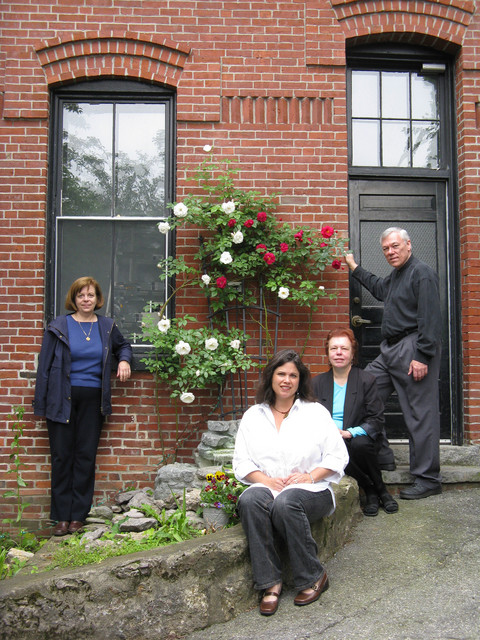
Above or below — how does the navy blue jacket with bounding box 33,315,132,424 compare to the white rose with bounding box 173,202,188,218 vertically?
below

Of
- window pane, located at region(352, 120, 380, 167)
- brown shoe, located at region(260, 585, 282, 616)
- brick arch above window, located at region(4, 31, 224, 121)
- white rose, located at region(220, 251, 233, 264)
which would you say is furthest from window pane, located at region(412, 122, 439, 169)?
brown shoe, located at region(260, 585, 282, 616)

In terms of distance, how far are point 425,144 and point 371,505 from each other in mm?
3453

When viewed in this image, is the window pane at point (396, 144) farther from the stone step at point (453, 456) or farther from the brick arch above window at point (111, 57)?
the stone step at point (453, 456)

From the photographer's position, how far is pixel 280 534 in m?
3.35

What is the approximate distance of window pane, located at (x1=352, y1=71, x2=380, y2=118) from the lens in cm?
577

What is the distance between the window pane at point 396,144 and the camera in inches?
226

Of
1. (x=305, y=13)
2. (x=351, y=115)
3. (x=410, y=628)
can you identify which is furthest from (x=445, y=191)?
(x=410, y=628)

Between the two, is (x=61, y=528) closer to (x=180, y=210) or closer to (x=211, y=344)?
(x=211, y=344)

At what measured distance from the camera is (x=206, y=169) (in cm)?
529

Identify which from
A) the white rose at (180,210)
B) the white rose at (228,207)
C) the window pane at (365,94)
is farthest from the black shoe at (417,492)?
the window pane at (365,94)

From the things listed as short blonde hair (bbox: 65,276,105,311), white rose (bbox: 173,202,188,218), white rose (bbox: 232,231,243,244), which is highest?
white rose (bbox: 173,202,188,218)

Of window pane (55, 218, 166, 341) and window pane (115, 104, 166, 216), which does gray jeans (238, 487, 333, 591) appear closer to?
window pane (55, 218, 166, 341)

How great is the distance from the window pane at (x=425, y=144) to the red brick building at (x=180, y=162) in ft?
0.42

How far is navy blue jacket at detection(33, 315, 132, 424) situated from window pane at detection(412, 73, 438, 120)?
11.9 ft
